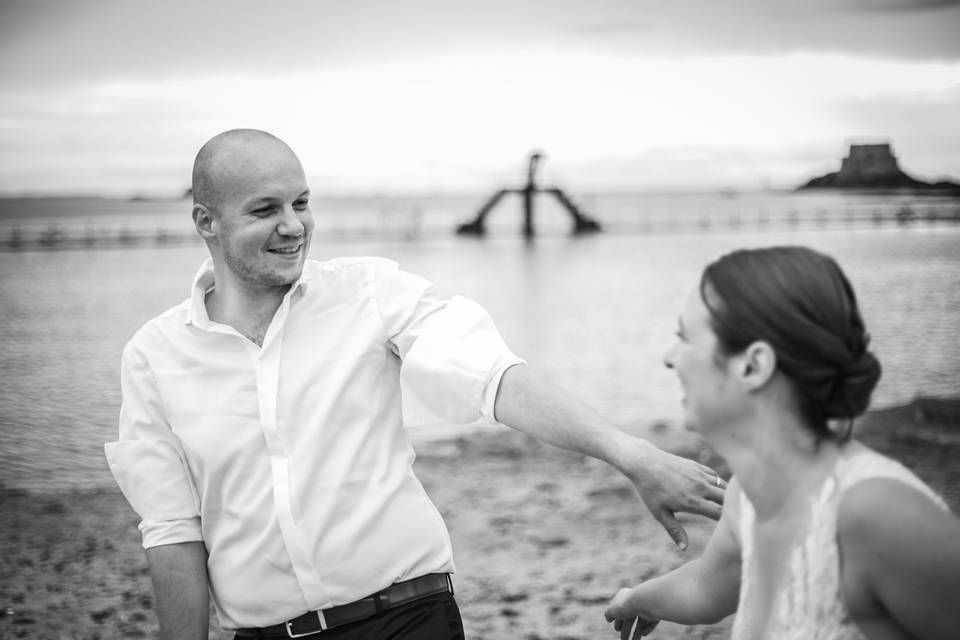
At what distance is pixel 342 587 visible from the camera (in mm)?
2574

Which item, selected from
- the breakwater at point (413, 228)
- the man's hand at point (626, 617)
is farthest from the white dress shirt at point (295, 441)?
the breakwater at point (413, 228)

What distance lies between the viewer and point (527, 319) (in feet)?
62.0

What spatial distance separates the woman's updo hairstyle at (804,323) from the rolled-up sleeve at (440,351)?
3.22ft

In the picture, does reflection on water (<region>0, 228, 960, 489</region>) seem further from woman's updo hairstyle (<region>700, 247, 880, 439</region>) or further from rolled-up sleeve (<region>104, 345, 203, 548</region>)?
rolled-up sleeve (<region>104, 345, 203, 548</region>)

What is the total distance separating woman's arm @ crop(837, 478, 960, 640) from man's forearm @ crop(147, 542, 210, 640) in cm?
176

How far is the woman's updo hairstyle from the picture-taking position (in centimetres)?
154

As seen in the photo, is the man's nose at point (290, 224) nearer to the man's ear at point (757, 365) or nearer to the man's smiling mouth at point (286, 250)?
the man's smiling mouth at point (286, 250)

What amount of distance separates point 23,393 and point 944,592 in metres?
12.7

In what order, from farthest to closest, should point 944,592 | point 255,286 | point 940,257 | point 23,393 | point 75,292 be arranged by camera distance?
point 940,257 → point 75,292 → point 23,393 → point 255,286 → point 944,592

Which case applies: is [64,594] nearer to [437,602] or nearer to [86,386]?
[437,602]

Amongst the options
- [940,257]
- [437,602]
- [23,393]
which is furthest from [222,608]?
[940,257]

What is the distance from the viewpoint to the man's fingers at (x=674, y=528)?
208 cm

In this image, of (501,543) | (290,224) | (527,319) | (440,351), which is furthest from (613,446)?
(527,319)

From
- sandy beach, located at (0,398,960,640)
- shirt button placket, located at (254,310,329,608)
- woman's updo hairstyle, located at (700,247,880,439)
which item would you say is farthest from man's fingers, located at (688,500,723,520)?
sandy beach, located at (0,398,960,640)
